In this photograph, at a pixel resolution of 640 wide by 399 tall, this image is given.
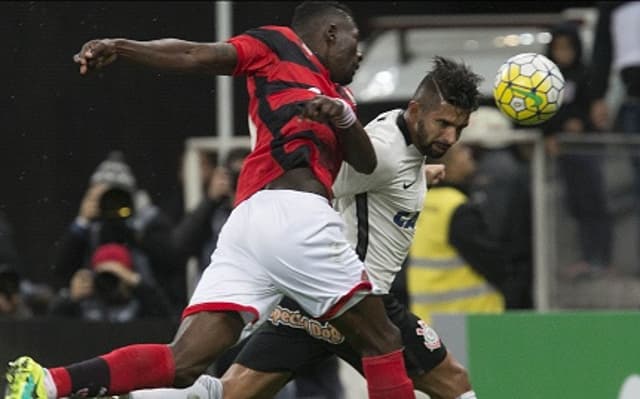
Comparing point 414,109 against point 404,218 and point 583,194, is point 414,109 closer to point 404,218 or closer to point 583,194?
point 404,218

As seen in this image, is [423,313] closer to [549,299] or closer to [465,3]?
[549,299]

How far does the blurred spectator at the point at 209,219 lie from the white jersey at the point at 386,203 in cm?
265

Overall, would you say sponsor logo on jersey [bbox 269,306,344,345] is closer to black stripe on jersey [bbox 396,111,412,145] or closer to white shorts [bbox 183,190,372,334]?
white shorts [bbox 183,190,372,334]

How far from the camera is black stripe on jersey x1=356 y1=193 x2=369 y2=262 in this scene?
7816 mm

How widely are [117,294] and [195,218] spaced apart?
61 cm

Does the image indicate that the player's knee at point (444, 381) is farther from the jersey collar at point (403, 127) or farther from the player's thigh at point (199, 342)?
the player's thigh at point (199, 342)

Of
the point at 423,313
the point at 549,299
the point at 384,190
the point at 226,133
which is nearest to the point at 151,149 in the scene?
the point at 226,133

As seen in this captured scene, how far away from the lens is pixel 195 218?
1053 centimetres

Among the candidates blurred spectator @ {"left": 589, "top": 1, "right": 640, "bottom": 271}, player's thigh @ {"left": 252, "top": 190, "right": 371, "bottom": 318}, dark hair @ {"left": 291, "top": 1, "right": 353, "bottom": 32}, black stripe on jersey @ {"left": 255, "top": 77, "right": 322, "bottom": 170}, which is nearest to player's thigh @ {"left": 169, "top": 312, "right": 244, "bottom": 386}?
player's thigh @ {"left": 252, "top": 190, "right": 371, "bottom": 318}

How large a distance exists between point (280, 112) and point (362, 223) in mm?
740

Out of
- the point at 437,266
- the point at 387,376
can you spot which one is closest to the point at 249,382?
the point at 387,376

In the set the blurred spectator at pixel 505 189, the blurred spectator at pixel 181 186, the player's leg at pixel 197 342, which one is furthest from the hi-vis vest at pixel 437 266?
the player's leg at pixel 197 342

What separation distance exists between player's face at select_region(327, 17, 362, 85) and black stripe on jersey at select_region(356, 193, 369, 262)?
521 millimetres

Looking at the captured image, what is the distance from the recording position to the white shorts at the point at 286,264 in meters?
7.15
